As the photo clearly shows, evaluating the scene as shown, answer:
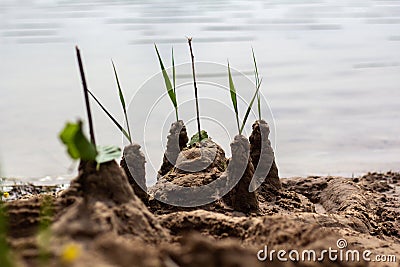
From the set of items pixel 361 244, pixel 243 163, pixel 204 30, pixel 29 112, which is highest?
pixel 204 30

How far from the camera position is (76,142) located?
83.8 inches

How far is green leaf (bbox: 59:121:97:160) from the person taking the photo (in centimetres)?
202

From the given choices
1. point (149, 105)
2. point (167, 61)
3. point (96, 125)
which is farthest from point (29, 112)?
point (167, 61)

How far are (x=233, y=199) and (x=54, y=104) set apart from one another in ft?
10.3

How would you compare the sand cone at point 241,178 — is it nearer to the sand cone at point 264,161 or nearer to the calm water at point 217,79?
the sand cone at point 264,161

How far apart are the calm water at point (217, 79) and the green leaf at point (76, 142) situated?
119 inches

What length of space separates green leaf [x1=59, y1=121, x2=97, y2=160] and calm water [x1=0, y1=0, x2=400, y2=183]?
9.91ft

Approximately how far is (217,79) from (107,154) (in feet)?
16.1

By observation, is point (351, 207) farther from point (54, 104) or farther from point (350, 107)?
point (54, 104)

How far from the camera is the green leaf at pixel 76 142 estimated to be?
2.02 m

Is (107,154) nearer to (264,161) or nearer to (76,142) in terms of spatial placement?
(76,142)

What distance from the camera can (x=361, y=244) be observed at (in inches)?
132

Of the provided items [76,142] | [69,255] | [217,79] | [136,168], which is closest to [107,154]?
[76,142]

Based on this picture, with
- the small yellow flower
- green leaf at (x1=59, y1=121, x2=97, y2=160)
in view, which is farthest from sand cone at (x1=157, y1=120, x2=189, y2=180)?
the small yellow flower
